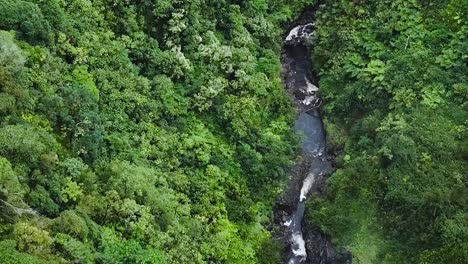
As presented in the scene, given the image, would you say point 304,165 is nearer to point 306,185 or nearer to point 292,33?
point 306,185

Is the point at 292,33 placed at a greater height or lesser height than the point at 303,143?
greater

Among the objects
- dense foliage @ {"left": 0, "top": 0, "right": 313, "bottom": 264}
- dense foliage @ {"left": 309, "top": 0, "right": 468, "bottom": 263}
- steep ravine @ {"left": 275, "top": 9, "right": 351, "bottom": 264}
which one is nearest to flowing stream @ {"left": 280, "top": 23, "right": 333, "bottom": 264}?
steep ravine @ {"left": 275, "top": 9, "right": 351, "bottom": 264}

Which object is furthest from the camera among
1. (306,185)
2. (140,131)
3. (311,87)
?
(311,87)

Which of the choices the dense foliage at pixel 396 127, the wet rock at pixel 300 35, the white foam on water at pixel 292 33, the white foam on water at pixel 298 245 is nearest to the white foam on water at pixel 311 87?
the dense foliage at pixel 396 127

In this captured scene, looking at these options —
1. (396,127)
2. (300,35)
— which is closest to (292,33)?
(300,35)

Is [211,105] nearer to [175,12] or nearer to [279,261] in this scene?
[175,12]

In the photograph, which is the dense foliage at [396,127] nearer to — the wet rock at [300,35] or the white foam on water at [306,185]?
the wet rock at [300,35]

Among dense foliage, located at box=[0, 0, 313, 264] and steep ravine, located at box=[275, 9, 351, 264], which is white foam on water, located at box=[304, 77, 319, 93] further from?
dense foliage, located at box=[0, 0, 313, 264]
